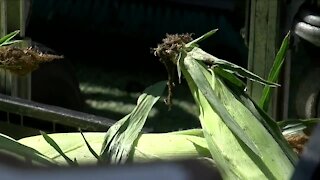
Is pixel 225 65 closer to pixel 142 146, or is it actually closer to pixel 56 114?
pixel 142 146

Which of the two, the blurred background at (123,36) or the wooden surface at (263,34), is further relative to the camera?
the blurred background at (123,36)

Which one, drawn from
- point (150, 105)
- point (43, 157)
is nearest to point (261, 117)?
point (150, 105)

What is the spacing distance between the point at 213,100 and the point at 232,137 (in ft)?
0.23

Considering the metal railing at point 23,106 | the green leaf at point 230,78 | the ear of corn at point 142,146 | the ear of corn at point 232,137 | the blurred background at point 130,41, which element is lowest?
the blurred background at point 130,41

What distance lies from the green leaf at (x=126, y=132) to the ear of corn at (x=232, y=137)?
0.08 meters

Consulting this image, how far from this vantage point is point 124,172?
18.8 inches

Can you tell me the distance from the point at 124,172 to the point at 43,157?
62cm

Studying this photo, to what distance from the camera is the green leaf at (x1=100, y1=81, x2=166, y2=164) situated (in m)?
1.12

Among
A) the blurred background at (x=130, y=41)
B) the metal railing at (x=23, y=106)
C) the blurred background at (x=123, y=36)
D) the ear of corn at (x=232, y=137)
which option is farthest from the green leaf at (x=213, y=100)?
the blurred background at (x=123, y=36)

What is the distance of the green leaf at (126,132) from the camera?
112 centimetres

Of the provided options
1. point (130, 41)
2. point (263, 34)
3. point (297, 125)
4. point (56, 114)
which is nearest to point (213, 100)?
point (297, 125)

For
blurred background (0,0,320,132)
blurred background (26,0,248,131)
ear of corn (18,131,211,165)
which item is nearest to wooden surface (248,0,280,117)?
ear of corn (18,131,211,165)

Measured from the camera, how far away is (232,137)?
1.07m

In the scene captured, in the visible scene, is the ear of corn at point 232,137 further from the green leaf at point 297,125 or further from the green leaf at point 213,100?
the green leaf at point 297,125
